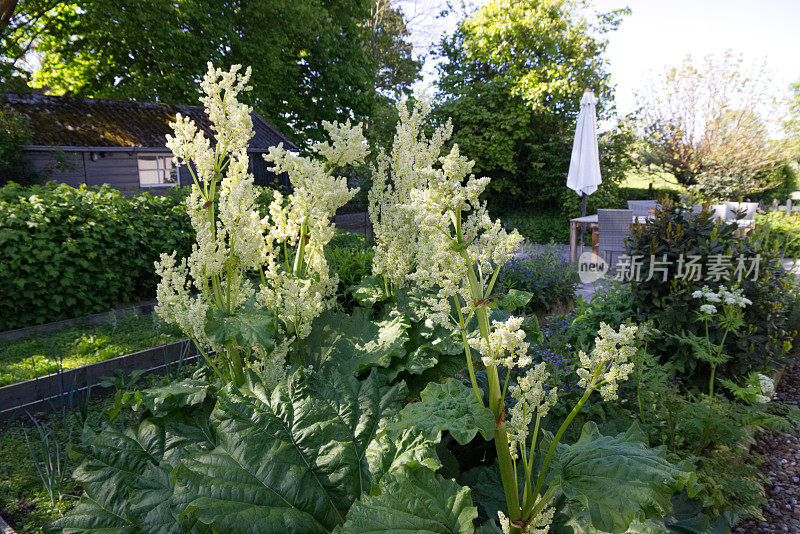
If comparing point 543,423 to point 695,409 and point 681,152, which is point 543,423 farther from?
point 681,152

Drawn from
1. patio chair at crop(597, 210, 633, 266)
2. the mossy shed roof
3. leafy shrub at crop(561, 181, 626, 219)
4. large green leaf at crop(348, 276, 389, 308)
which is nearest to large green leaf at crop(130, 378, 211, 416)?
large green leaf at crop(348, 276, 389, 308)

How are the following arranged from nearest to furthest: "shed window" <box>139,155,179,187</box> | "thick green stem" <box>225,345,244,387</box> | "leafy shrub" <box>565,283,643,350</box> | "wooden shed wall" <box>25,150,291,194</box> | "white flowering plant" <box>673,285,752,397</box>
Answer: "thick green stem" <box>225,345,244,387</box> → "white flowering plant" <box>673,285,752,397</box> → "leafy shrub" <box>565,283,643,350</box> → "wooden shed wall" <box>25,150,291,194</box> → "shed window" <box>139,155,179,187</box>

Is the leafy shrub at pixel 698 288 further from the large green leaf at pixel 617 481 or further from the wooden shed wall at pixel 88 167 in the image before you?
the wooden shed wall at pixel 88 167

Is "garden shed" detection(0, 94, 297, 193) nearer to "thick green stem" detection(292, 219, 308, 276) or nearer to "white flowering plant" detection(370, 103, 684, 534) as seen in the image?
"thick green stem" detection(292, 219, 308, 276)

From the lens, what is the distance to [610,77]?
46.0ft

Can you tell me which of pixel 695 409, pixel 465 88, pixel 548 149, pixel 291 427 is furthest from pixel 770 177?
pixel 291 427

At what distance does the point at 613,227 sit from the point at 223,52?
446 inches

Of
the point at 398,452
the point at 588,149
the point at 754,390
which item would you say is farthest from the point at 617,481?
the point at 588,149

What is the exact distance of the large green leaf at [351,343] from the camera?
219 cm

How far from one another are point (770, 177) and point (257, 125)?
16619mm

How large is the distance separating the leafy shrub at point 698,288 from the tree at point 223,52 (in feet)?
39.1

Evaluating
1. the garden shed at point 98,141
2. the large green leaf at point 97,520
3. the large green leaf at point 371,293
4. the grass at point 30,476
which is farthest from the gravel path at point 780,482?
the garden shed at point 98,141

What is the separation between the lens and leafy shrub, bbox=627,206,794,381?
Answer: 383 cm

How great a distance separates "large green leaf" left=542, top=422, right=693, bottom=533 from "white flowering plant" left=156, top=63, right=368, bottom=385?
3.91 ft
